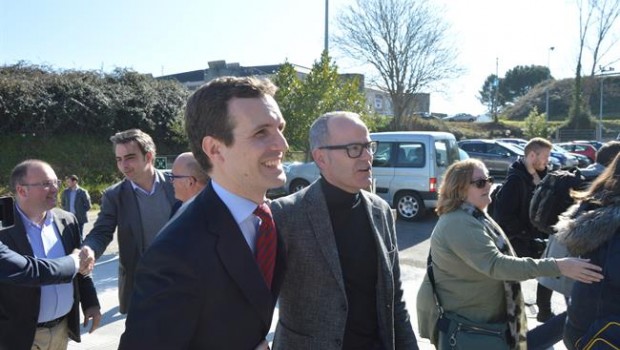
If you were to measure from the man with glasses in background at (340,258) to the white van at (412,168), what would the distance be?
879 centimetres

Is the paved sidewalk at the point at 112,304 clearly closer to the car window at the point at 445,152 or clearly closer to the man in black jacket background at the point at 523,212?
the man in black jacket background at the point at 523,212

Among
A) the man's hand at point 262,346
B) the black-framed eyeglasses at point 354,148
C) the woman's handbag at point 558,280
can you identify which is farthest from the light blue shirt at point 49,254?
the woman's handbag at point 558,280

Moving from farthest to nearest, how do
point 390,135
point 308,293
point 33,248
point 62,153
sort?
point 62,153 < point 390,135 < point 33,248 < point 308,293

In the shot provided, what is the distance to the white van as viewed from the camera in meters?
11.1

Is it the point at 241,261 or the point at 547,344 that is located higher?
the point at 241,261

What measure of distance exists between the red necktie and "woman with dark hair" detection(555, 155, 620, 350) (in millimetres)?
1553

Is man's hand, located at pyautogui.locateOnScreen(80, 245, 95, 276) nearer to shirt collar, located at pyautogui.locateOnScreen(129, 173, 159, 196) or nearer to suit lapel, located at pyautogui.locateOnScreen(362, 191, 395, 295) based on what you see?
shirt collar, located at pyautogui.locateOnScreen(129, 173, 159, 196)

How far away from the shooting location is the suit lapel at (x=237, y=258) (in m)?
1.37

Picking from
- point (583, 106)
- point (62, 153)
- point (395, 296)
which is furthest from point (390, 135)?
point (583, 106)

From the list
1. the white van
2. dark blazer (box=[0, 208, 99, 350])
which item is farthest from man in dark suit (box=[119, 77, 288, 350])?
the white van

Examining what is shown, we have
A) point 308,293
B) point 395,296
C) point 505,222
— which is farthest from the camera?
point 505,222

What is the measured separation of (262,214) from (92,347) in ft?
12.8

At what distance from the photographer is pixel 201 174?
10.6 ft

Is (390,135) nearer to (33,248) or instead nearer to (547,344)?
(547,344)
